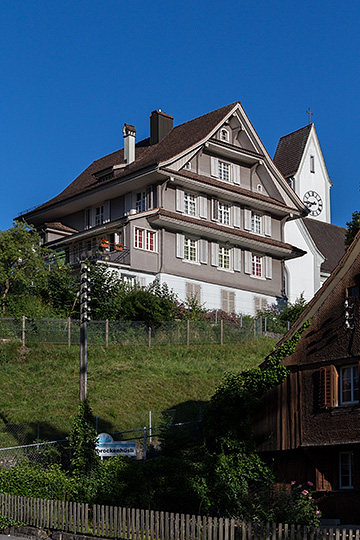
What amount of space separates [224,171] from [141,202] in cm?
609

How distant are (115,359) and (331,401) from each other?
59.0 ft

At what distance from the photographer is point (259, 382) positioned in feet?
90.6

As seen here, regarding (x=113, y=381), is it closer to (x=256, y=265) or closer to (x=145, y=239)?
(x=145, y=239)

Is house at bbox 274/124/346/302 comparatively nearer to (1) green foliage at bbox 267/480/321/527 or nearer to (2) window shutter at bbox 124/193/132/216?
(2) window shutter at bbox 124/193/132/216

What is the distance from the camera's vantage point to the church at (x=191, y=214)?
51.9m

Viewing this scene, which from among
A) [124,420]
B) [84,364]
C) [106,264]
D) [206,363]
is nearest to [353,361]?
[84,364]

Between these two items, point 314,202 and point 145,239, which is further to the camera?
point 314,202

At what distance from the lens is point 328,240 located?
7706cm

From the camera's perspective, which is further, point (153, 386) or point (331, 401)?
point (153, 386)

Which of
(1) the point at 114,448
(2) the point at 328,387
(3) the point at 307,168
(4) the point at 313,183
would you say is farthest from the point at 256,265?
(2) the point at 328,387

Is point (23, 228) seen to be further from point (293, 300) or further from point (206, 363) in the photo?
point (293, 300)

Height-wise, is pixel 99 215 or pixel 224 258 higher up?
pixel 99 215

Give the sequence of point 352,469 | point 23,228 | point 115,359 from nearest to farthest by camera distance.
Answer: point 352,469 → point 115,359 → point 23,228

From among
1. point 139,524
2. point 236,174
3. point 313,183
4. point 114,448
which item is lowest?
point 139,524
